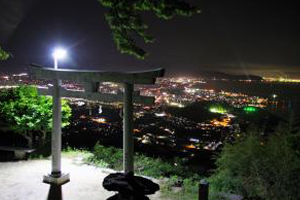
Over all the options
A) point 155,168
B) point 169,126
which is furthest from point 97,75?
point 169,126

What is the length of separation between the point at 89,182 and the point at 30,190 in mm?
1522

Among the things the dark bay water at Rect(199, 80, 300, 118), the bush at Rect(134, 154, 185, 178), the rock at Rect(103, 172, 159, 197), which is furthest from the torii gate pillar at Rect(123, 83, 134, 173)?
the dark bay water at Rect(199, 80, 300, 118)

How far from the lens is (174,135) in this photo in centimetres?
4434

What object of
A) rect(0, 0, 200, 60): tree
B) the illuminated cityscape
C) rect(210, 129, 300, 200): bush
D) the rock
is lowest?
the illuminated cityscape

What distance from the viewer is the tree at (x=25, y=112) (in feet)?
35.9

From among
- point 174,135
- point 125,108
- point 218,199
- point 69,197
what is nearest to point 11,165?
point 69,197

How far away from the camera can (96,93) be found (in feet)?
24.6

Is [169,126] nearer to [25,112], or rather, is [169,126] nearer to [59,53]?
[25,112]

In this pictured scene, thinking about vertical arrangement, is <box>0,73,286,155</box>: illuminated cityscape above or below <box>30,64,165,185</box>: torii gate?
below

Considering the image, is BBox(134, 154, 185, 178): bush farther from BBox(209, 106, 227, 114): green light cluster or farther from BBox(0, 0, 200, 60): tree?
BBox(209, 106, 227, 114): green light cluster

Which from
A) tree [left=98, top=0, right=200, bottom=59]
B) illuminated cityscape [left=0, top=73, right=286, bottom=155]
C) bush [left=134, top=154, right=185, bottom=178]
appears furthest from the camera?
illuminated cityscape [left=0, top=73, right=286, bottom=155]

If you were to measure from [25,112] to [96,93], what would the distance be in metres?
4.79

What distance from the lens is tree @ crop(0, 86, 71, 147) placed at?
430 inches

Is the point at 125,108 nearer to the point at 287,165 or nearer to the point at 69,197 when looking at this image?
the point at 69,197
